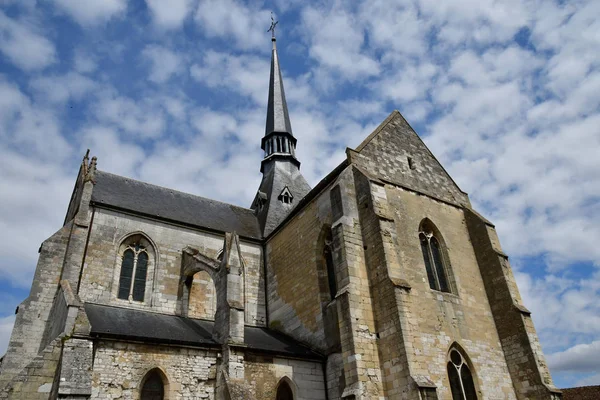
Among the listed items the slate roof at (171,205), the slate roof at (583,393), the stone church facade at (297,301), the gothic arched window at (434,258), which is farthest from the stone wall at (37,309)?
the slate roof at (583,393)

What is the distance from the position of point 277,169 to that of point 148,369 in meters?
14.6

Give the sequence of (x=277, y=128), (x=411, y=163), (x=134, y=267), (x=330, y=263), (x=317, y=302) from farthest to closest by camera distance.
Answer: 1. (x=277, y=128)
2. (x=411, y=163)
3. (x=134, y=267)
4. (x=330, y=263)
5. (x=317, y=302)

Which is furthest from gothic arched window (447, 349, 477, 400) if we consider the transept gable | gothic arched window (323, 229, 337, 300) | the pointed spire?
the pointed spire

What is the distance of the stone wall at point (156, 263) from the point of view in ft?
45.3

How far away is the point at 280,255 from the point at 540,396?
908 cm

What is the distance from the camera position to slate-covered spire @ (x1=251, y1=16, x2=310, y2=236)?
20297mm

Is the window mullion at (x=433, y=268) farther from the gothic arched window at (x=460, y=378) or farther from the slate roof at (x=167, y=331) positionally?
the slate roof at (x=167, y=331)

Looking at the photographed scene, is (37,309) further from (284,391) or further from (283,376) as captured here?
(284,391)

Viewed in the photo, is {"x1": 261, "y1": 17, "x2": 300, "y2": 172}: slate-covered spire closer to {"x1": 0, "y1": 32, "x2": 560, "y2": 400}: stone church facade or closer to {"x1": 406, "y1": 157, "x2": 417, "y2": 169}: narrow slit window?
{"x1": 0, "y1": 32, "x2": 560, "y2": 400}: stone church facade

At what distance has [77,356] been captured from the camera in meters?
9.42

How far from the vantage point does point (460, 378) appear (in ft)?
38.6

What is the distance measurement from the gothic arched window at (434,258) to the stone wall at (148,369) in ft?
22.0

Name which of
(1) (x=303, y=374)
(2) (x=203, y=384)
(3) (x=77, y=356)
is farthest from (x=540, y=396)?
(3) (x=77, y=356)

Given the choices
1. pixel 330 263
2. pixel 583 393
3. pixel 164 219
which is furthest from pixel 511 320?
pixel 583 393
